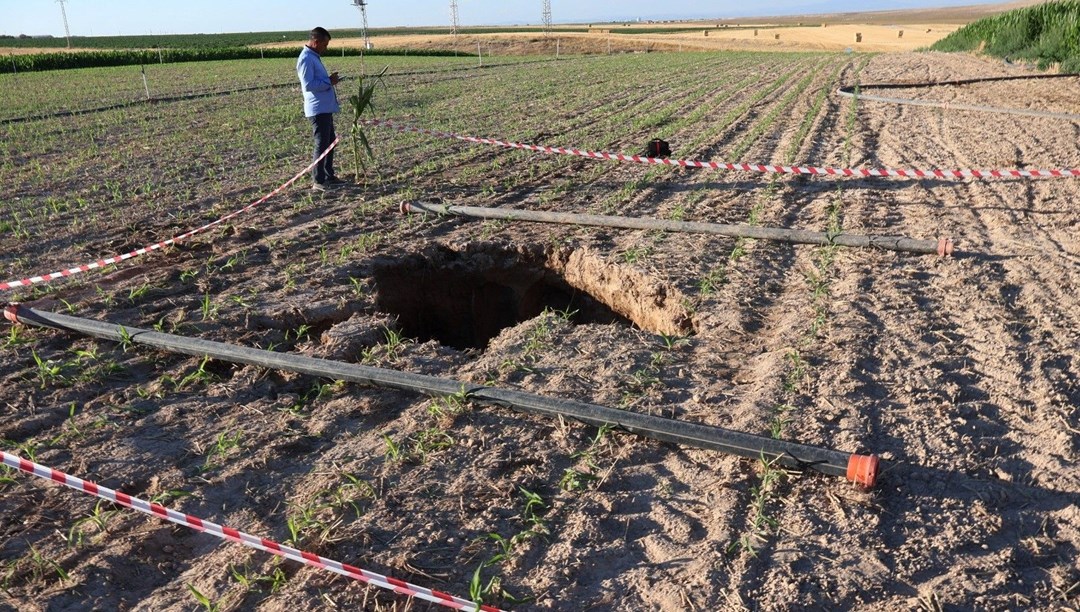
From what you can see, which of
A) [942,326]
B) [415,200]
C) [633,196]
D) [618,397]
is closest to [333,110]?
[415,200]

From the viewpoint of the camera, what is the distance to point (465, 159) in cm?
1078

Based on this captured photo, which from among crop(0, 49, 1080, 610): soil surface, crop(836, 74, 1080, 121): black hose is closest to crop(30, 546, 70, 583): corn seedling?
crop(0, 49, 1080, 610): soil surface

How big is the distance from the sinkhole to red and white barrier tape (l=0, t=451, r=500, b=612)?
3.15 m

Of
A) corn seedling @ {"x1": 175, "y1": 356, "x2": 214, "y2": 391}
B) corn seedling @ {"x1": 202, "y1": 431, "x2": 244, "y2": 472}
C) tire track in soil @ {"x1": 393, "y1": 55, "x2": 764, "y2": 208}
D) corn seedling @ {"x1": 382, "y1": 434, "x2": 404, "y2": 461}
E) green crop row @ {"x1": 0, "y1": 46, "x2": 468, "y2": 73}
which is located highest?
green crop row @ {"x1": 0, "y1": 46, "x2": 468, "y2": 73}

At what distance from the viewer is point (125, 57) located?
38.7 m

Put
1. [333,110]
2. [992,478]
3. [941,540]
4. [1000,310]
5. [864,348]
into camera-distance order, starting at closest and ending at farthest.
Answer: [941,540]
[992,478]
[864,348]
[1000,310]
[333,110]

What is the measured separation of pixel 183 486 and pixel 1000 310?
5.16 meters

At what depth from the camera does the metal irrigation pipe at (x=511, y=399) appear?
349 cm

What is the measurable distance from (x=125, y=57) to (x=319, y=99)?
36057 millimetres

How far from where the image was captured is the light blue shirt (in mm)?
9055

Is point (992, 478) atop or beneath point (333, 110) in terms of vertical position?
beneath

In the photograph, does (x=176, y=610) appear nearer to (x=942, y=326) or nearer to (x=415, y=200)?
(x=942, y=326)

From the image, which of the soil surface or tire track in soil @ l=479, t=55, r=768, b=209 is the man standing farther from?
tire track in soil @ l=479, t=55, r=768, b=209

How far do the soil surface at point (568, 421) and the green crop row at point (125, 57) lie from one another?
34.3 m
